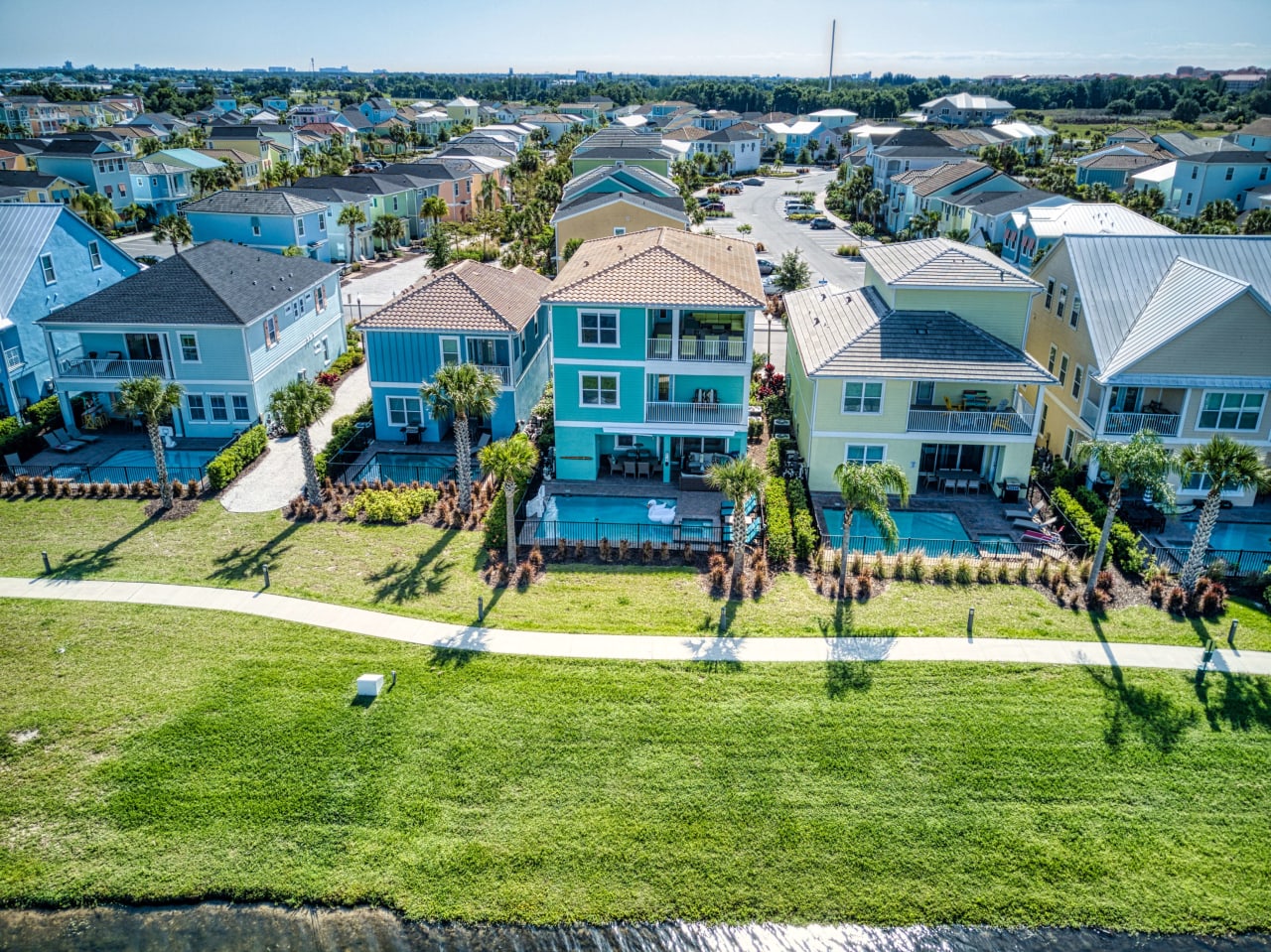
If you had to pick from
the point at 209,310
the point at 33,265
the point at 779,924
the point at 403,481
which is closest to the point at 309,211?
the point at 33,265

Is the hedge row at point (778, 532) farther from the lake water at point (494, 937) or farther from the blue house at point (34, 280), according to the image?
the blue house at point (34, 280)

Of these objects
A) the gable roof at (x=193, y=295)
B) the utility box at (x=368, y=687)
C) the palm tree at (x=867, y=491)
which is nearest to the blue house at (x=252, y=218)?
the gable roof at (x=193, y=295)

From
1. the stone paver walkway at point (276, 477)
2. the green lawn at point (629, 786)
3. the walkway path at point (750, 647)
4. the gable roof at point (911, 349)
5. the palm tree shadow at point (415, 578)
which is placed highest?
the gable roof at point (911, 349)

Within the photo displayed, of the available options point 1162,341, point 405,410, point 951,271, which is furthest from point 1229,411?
point 405,410

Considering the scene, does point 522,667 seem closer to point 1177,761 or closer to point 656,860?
point 656,860

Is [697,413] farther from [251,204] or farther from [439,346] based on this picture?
[251,204]

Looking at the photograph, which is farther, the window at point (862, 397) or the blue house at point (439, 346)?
the blue house at point (439, 346)

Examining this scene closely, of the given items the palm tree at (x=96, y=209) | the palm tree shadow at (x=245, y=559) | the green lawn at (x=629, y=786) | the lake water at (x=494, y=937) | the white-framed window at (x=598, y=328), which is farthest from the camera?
the palm tree at (x=96, y=209)
